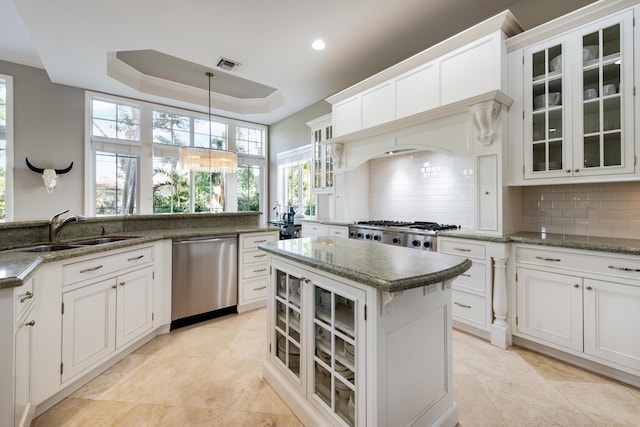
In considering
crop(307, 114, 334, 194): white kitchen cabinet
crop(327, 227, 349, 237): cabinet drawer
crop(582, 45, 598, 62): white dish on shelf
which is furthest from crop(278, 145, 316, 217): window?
crop(582, 45, 598, 62): white dish on shelf

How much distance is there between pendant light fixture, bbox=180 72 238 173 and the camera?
372cm

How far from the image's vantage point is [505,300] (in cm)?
239

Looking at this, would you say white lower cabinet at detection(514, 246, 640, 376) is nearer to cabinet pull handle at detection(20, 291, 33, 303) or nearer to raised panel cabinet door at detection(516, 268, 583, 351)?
raised panel cabinet door at detection(516, 268, 583, 351)

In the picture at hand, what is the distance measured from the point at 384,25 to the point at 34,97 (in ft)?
16.3

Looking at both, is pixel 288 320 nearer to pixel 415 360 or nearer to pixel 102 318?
pixel 415 360

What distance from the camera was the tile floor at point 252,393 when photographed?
162 centimetres

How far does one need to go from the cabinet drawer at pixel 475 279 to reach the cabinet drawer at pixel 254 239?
2.08m

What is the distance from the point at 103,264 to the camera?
6.63 ft

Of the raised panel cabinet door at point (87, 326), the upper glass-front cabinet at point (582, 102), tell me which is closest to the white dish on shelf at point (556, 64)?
the upper glass-front cabinet at point (582, 102)

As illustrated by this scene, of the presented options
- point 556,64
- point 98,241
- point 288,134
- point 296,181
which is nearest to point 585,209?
point 556,64

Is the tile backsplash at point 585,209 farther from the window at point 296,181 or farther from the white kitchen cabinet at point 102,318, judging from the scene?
the white kitchen cabinet at point 102,318

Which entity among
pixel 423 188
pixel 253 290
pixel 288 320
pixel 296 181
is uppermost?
pixel 296 181

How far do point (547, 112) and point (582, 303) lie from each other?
1.53m

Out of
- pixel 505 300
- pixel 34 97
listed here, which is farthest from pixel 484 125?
pixel 34 97
